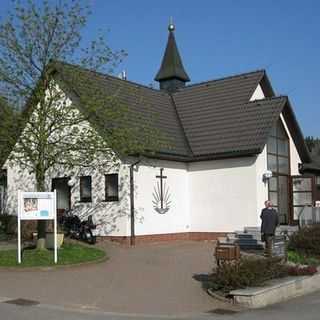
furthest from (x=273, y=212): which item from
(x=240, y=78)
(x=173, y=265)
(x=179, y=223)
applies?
(x=240, y=78)

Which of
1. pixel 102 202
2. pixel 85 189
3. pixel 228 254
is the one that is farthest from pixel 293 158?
pixel 228 254

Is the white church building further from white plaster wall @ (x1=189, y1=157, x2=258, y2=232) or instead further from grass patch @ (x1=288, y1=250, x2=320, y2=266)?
grass patch @ (x1=288, y1=250, x2=320, y2=266)

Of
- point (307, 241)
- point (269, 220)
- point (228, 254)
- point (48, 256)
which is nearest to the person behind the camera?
point (228, 254)

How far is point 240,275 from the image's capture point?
1289 cm

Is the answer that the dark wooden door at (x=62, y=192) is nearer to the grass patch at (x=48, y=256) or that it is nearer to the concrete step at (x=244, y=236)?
the grass patch at (x=48, y=256)

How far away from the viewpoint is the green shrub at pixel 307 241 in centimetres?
1795

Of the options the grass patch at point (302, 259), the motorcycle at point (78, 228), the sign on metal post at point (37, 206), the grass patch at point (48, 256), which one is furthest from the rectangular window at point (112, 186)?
the grass patch at point (302, 259)

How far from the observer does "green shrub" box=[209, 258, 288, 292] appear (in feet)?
42.2

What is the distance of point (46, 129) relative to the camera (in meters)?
18.3

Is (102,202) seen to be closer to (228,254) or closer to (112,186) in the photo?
(112,186)

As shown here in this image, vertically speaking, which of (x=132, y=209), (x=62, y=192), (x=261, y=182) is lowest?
(x=132, y=209)

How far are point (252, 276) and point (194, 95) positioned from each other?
18.7 metres

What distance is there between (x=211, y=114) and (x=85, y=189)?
731 cm

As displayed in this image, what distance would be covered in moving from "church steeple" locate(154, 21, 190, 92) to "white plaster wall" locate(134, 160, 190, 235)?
970cm
